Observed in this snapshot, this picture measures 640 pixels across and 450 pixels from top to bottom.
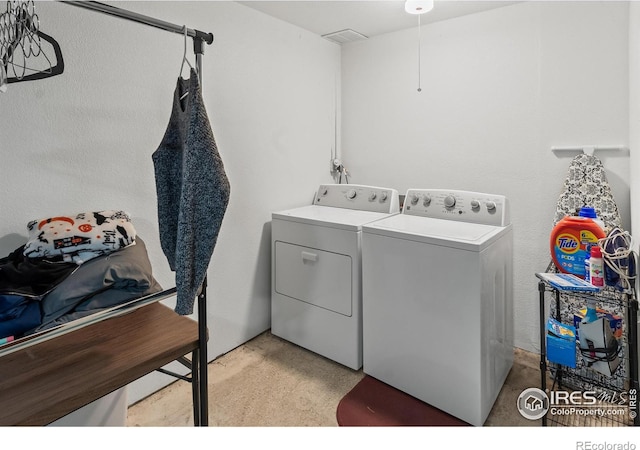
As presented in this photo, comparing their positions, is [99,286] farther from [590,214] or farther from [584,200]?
[584,200]

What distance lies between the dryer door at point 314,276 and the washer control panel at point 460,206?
0.60m

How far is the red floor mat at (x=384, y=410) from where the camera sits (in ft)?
5.72

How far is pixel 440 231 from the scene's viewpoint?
6.08ft

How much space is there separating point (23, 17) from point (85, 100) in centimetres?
57

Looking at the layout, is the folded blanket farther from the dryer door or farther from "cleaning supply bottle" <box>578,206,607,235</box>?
"cleaning supply bottle" <box>578,206,607,235</box>

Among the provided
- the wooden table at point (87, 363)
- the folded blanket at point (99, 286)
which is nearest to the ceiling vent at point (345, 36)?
the folded blanket at point (99, 286)

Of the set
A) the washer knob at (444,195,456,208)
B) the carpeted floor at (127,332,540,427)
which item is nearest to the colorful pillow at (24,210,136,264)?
the carpeted floor at (127,332,540,427)

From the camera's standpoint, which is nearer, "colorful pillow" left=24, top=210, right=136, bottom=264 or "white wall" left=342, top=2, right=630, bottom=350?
"colorful pillow" left=24, top=210, right=136, bottom=264

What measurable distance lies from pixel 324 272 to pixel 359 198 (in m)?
0.65

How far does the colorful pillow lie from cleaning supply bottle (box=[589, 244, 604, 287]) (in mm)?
1891

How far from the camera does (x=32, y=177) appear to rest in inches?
58.1

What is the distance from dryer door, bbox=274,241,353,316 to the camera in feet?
6.98
